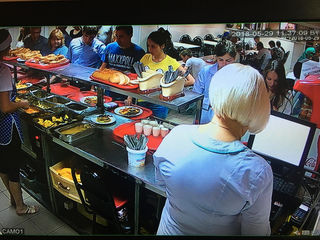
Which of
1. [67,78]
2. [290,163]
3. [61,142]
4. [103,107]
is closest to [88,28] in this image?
[67,78]

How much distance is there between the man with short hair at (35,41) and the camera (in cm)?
155

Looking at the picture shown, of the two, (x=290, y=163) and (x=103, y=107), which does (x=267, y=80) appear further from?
(x=103, y=107)

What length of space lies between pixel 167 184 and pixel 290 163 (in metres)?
0.63

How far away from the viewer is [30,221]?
1765mm

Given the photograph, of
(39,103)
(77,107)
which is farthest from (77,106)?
(39,103)

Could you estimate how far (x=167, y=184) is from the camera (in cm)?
147

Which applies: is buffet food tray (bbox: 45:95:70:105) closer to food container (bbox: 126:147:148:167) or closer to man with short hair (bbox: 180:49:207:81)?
food container (bbox: 126:147:148:167)

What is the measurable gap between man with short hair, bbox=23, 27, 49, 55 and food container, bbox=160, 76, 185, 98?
2.09 feet

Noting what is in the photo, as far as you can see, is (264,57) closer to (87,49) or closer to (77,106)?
(87,49)

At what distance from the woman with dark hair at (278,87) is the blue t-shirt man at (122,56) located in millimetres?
636

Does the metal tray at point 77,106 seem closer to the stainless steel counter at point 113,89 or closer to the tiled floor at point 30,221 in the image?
the stainless steel counter at point 113,89

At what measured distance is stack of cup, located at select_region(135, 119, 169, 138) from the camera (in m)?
1.67

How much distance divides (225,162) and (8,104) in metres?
1.18

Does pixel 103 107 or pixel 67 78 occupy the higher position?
pixel 67 78
